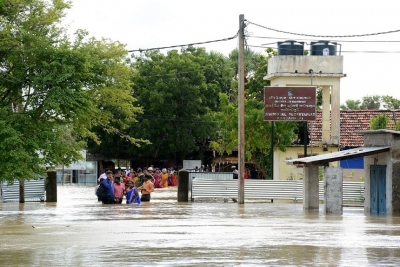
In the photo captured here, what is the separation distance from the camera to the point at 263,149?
183 ft

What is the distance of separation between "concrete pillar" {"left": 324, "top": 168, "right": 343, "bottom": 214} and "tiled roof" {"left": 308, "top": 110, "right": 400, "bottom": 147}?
84.4 ft

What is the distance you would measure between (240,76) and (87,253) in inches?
899

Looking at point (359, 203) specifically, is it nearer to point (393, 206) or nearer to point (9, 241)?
point (393, 206)

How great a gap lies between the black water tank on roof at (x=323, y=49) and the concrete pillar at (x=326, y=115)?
236 centimetres

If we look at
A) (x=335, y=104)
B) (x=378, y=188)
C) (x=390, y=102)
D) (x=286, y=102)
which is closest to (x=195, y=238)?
(x=378, y=188)

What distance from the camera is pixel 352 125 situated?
63.2 m

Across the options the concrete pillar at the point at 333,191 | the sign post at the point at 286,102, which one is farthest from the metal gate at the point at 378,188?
the sign post at the point at 286,102

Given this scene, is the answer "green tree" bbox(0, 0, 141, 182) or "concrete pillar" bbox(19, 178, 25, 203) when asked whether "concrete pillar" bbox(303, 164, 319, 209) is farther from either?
"concrete pillar" bbox(19, 178, 25, 203)

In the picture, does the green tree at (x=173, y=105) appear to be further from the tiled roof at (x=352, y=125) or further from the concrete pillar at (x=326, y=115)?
the concrete pillar at (x=326, y=115)

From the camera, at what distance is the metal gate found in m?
32.9

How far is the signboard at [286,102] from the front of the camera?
43.0 metres

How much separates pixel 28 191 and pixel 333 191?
47.8 feet

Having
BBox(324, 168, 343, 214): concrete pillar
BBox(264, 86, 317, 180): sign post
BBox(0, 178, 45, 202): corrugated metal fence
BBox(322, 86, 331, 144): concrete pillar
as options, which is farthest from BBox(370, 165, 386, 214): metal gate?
BBox(322, 86, 331, 144): concrete pillar

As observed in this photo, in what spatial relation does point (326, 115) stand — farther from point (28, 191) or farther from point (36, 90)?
point (36, 90)
